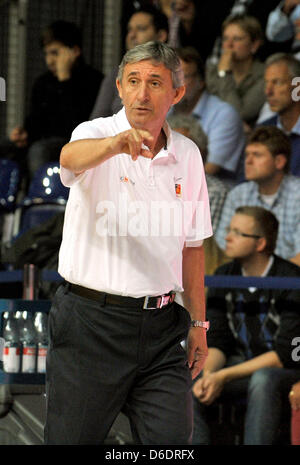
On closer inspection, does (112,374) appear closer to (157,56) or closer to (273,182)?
(157,56)

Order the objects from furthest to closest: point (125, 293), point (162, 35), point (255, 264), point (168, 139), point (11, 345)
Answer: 1. point (162, 35)
2. point (255, 264)
3. point (11, 345)
4. point (168, 139)
5. point (125, 293)

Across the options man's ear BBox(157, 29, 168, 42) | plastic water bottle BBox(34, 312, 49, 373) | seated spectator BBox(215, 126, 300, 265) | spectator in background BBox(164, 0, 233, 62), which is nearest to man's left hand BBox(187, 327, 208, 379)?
plastic water bottle BBox(34, 312, 49, 373)

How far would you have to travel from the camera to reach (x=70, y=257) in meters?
2.47

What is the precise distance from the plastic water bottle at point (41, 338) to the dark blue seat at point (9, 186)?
2461 millimetres

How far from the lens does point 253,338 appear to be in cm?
→ 421

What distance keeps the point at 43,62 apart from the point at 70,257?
503cm

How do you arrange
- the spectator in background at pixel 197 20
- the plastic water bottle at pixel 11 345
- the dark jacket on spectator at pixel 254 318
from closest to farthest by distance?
the plastic water bottle at pixel 11 345 → the dark jacket on spectator at pixel 254 318 → the spectator in background at pixel 197 20

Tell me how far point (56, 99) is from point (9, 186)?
69cm

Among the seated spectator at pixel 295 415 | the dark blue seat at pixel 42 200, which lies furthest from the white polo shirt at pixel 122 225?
the dark blue seat at pixel 42 200

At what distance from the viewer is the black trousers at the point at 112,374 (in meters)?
2.42

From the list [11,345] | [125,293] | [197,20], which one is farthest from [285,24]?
[125,293]

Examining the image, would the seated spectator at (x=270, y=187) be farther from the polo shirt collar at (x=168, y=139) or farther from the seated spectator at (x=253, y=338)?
the polo shirt collar at (x=168, y=139)

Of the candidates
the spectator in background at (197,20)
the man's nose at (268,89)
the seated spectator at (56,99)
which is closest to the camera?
the man's nose at (268,89)
